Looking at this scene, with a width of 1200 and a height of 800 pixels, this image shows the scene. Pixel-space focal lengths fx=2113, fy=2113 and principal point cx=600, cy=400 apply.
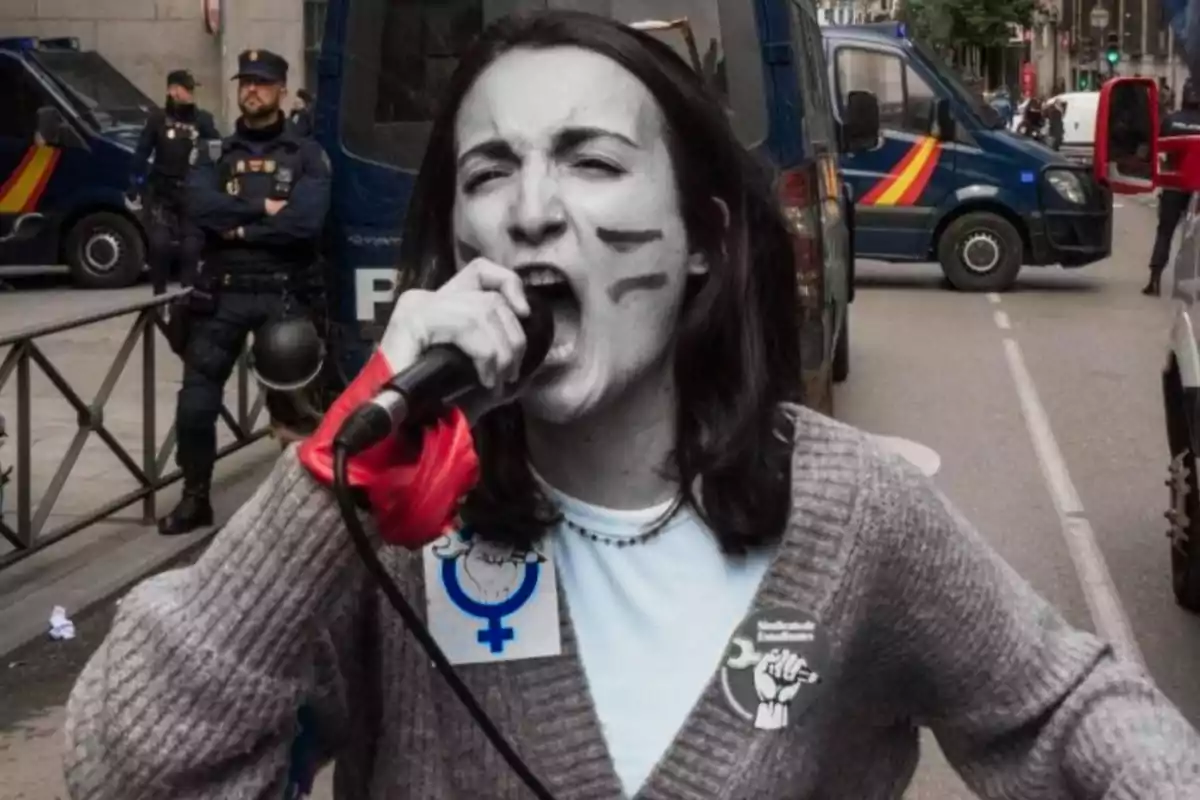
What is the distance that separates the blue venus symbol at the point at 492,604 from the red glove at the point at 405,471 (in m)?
0.22

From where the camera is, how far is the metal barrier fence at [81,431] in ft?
24.2

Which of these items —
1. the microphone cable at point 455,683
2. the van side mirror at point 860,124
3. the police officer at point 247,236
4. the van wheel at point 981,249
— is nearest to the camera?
the microphone cable at point 455,683

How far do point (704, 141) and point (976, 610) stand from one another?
50 cm

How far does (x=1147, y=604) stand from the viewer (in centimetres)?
725

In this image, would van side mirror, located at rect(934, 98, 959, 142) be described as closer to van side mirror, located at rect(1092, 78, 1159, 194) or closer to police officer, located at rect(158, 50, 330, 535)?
police officer, located at rect(158, 50, 330, 535)

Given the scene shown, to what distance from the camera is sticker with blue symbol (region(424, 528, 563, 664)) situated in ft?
5.97

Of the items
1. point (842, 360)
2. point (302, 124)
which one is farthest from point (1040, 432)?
point (302, 124)

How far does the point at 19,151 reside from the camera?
59.0 feet

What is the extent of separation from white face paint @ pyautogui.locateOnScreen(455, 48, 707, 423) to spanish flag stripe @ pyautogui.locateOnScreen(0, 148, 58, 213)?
55.1 ft

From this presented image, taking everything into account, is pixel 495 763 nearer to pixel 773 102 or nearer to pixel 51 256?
pixel 773 102

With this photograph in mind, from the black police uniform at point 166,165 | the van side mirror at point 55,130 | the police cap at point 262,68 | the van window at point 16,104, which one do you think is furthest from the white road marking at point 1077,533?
the van window at point 16,104

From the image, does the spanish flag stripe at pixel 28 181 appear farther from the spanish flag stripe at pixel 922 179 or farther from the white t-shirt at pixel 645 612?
the white t-shirt at pixel 645 612

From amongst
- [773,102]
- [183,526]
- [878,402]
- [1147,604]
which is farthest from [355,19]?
[878,402]

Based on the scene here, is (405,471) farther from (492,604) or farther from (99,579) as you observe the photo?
(99,579)
